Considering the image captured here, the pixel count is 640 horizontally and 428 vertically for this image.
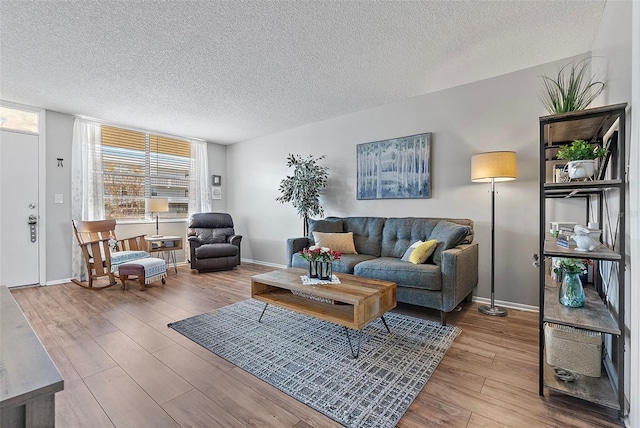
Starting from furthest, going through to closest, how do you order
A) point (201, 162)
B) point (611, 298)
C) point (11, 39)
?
point (201, 162) < point (11, 39) < point (611, 298)

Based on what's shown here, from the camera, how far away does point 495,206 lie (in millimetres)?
3164

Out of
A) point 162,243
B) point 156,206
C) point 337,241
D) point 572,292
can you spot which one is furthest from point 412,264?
point 156,206

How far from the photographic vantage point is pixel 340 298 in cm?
206

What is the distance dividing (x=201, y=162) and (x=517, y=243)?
5.60 m

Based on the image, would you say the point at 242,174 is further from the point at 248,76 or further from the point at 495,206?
the point at 495,206

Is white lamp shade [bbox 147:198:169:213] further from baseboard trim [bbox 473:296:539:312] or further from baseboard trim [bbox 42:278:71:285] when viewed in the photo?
baseboard trim [bbox 473:296:539:312]

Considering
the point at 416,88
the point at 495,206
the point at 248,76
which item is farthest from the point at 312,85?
the point at 495,206

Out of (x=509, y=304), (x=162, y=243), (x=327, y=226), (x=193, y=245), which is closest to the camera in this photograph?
(x=509, y=304)

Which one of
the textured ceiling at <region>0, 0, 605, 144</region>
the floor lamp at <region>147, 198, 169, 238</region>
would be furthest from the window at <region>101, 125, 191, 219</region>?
the textured ceiling at <region>0, 0, 605, 144</region>

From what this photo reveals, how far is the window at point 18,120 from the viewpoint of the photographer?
3.79 m

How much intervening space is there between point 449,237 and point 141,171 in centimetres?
511

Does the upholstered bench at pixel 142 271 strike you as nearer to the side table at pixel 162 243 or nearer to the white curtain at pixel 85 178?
the side table at pixel 162 243

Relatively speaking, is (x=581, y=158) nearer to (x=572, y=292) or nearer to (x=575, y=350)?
(x=572, y=292)

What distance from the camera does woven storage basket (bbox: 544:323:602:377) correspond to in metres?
1.53
